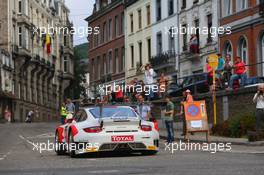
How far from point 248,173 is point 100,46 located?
64.6 meters

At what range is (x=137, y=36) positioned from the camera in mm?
67938

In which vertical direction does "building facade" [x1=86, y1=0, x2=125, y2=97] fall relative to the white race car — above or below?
above

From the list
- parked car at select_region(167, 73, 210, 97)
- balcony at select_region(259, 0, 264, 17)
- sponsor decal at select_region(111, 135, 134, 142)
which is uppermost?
balcony at select_region(259, 0, 264, 17)

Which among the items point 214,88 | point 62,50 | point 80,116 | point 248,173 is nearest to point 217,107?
point 214,88

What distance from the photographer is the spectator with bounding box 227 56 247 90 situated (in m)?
32.6

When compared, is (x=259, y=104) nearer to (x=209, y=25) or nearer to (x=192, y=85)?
(x=192, y=85)

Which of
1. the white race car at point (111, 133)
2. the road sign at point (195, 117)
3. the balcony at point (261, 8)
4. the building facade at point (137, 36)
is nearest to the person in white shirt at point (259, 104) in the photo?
the road sign at point (195, 117)

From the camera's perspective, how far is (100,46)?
77.4 meters

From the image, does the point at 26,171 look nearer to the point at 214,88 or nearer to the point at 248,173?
the point at 248,173

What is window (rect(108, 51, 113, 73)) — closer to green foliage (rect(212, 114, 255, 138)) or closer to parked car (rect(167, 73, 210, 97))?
parked car (rect(167, 73, 210, 97))

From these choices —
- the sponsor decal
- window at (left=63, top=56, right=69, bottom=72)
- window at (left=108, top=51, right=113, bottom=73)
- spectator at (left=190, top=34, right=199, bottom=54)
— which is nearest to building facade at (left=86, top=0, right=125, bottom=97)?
window at (left=108, top=51, right=113, bottom=73)

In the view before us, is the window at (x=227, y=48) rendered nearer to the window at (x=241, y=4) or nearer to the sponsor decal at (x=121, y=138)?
the window at (x=241, y=4)

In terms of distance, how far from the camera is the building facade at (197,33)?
5116 cm

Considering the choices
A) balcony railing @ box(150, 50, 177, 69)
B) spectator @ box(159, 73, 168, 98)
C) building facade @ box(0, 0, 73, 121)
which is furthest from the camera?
building facade @ box(0, 0, 73, 121)
